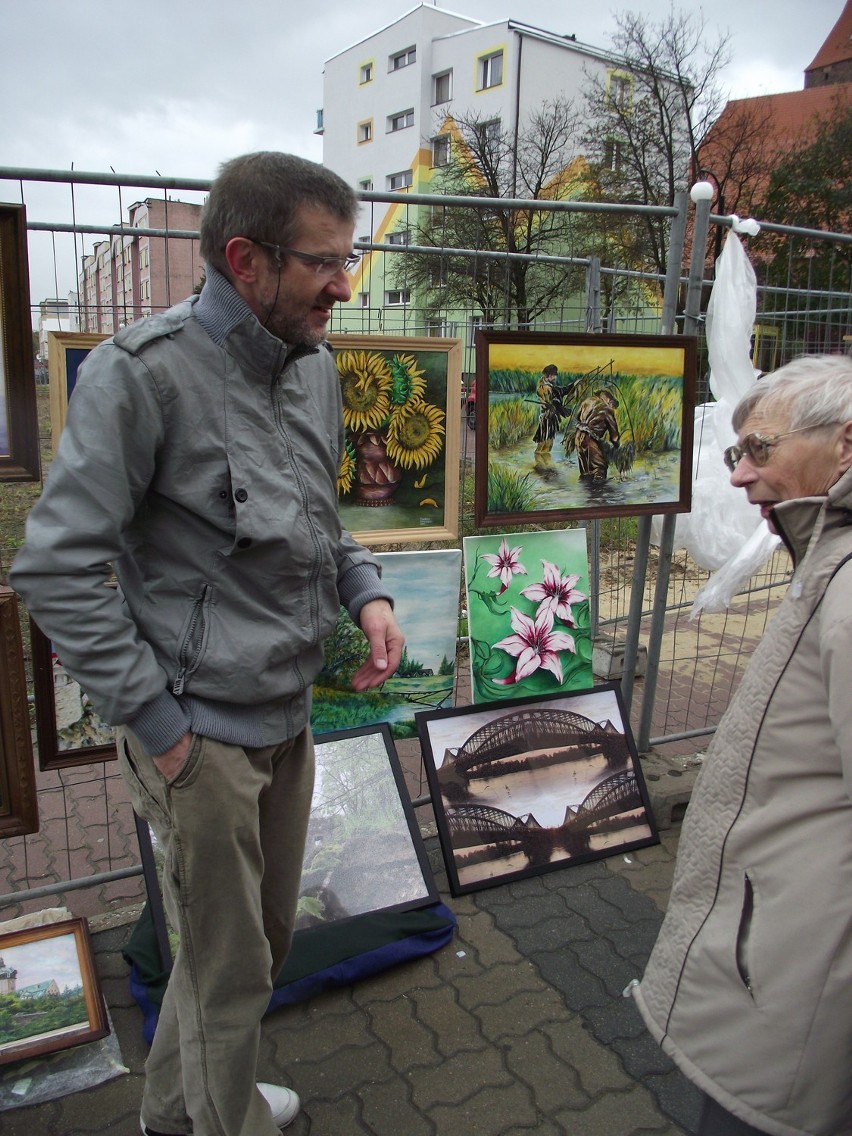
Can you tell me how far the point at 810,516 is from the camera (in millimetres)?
1343

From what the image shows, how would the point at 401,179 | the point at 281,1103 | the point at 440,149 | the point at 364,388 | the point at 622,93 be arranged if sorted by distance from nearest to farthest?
the point at 281,1103 → the point at 364,388 → the point at 622,93 → the point at 440,149 → the point at 401,179

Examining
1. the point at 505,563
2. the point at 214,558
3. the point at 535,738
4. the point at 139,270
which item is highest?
the point at 139,270

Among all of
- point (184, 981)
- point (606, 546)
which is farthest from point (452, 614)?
point (606, 546)

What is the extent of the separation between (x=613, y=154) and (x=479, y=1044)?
83.2 ft

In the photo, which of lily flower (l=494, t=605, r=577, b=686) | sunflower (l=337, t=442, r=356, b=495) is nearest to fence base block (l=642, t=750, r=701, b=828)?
lily flower (l=494, t=605, r=577, b=686)

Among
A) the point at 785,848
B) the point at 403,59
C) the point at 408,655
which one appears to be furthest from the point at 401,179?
the point at 785,848

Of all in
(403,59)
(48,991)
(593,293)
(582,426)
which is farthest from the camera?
(403,59)

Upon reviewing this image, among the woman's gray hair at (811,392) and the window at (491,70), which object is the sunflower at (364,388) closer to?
the woman's gray hair at (811,392)

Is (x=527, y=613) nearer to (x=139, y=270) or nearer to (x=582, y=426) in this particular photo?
(x=582, y=426)

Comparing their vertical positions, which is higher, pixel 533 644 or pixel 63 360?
pixel 63 360

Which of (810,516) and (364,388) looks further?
(364,388)

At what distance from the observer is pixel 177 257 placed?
266 centimetres

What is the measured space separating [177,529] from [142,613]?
0.53ft

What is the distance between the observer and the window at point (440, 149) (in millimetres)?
35094
